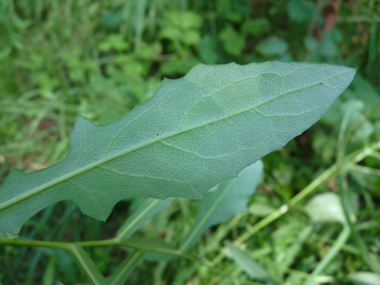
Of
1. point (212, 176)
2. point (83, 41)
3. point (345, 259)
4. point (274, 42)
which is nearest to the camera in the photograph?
point (212, 176)

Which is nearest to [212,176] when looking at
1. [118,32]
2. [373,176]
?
[373,176]

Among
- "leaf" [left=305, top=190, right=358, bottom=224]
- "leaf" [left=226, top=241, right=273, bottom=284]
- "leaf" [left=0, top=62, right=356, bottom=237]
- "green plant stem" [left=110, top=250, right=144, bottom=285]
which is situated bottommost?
"leaf" [left=305, top=190, right=358, bottom=224]

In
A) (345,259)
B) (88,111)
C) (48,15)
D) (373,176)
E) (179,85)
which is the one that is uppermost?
(48,15)

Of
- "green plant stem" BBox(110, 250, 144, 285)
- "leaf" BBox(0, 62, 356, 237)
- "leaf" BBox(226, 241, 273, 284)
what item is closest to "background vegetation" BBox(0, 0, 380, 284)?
"leaf" BBox(226, 241, 273, 284)

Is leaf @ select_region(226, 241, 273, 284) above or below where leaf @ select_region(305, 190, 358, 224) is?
above

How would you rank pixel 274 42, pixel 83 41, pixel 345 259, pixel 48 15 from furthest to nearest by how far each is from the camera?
pixel 48 15
pixel 83 41
pixel 274 42
pixel 345 259

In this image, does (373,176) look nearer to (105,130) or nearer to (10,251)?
(105,130)

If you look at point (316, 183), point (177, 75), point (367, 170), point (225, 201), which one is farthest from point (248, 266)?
point (177, 75)

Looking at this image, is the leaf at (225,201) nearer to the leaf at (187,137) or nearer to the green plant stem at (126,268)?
the green plant stem at (126,268)

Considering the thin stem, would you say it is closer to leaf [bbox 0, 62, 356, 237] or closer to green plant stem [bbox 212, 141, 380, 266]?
green plant stem [bbox 212, 141, 380, 266]
